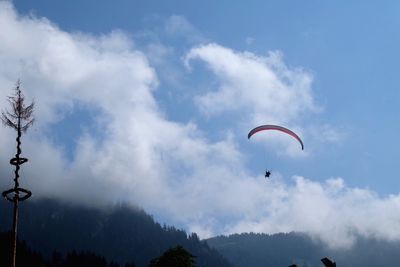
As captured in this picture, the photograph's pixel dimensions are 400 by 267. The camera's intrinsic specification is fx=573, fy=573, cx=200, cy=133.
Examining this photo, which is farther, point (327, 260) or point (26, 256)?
point (26, 256)

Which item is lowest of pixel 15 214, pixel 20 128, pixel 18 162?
pixel 15 214

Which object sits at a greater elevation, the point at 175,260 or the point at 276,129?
the point at 276,129

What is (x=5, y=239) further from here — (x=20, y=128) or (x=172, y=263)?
(x=20, y=128)

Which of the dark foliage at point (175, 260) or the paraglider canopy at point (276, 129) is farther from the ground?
the paraglider canopy at point (276, 129)

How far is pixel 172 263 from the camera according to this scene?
3337 inches

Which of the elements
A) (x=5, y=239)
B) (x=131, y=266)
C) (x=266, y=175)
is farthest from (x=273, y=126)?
(x=131, y=266)

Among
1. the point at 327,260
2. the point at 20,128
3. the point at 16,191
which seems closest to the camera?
the point at 327,260

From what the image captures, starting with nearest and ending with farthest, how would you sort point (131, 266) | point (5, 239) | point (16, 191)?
point (16, 191), point (5, 239), point (131, 266)

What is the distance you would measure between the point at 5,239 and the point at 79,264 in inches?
1379

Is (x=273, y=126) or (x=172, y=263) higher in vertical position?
(x=273, y=126)

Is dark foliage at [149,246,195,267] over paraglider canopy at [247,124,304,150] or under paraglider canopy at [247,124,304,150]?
under

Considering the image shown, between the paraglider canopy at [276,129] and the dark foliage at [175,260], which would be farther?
the dark foliage at [175,260]

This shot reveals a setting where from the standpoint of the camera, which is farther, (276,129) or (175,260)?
(175,260)

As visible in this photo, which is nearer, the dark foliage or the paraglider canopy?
the paraglider canopy
